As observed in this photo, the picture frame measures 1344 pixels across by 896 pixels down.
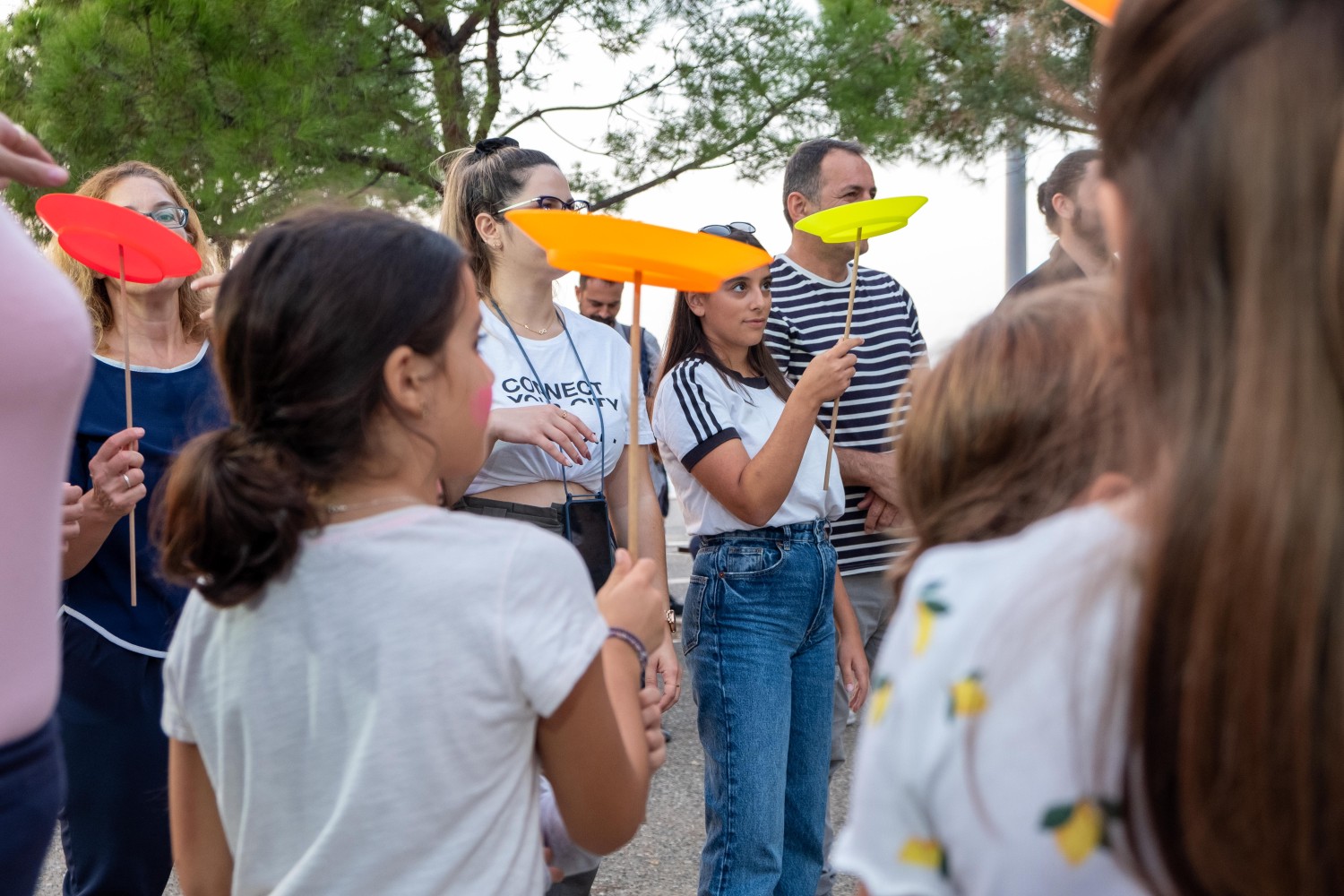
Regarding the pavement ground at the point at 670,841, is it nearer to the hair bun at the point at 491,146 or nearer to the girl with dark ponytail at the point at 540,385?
the girl with dark ponytail at the point at 540,385

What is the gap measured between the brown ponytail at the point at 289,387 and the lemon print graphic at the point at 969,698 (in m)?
0.70

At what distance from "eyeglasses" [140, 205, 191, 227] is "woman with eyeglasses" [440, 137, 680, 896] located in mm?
535

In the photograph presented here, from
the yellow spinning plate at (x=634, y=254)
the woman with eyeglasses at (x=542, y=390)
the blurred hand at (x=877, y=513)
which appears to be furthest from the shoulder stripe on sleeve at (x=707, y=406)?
the yellow spinning plate at (x=634, y=254)

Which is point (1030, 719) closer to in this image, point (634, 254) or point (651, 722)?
point (651, 722)

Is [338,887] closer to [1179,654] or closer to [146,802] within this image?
[1179,654]

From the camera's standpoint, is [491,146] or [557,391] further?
[491,146]

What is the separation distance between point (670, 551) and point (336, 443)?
7780mm

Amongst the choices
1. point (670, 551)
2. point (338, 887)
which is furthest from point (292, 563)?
point (670, 551)

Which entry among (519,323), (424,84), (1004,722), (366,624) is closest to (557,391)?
(519,323)

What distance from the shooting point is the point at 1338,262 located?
0.69 metres

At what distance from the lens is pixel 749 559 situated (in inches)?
99.1

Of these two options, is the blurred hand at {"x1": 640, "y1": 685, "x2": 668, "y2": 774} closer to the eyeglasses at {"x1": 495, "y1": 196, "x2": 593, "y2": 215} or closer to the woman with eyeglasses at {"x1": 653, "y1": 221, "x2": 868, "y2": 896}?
the woman with eyeglasses at {"x1": 653, "y1": 221, "x2": 868, "y2": 896}

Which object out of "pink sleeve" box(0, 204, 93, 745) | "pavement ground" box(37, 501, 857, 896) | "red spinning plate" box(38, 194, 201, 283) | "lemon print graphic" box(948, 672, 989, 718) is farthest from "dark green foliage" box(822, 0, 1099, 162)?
"lemon print graphic" box(948, 672, 989, 718)

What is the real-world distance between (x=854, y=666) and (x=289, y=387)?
1853 mm
